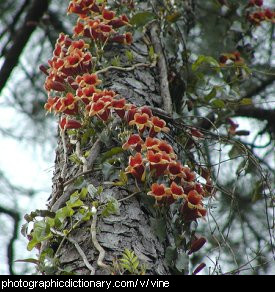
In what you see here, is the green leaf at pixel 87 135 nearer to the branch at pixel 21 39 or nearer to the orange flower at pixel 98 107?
the orange flower at pixel 98 107

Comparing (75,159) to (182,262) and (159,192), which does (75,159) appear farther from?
(182,262)

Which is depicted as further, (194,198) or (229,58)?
(229,58)

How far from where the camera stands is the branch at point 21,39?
3.39 meters

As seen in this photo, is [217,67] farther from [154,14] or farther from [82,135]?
[82,135]

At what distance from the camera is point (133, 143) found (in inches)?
82.4

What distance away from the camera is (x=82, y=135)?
90.2 inches

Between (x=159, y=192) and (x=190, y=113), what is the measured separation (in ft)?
3.11

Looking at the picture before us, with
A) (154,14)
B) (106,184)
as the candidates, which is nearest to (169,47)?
(154,14)

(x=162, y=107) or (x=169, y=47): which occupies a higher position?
(x=169, y=47)

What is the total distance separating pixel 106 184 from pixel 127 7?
1216mm

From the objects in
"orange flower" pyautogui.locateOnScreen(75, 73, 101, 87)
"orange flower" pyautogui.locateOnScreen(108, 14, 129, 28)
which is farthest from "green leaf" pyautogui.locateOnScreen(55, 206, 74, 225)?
"orange flower" pyautogui.locateOnScreen(108, 14, 129, 28)

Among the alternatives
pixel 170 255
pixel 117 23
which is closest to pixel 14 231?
pixel 117 23
